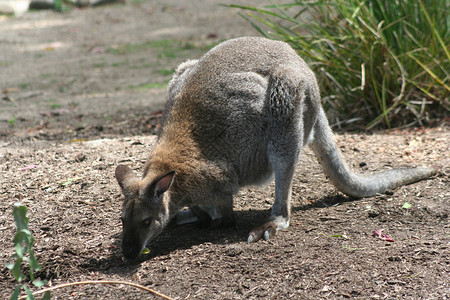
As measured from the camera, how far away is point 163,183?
404cm

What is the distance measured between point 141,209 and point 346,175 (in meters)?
2.01

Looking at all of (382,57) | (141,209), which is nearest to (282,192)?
(141,209)

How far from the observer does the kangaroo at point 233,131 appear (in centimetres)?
446

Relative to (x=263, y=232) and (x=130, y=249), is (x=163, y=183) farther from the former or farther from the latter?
(x=263, y=232)

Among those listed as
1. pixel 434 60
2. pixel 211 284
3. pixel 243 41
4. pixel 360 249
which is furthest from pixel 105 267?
pixel 434 60

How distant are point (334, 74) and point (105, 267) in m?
4.31

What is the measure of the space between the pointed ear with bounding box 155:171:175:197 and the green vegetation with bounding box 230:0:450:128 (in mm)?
3286

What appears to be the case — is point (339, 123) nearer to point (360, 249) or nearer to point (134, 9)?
point (360, 249)

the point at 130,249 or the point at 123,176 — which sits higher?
the point at 123,176

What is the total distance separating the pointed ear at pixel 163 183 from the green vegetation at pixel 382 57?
10.8 ft

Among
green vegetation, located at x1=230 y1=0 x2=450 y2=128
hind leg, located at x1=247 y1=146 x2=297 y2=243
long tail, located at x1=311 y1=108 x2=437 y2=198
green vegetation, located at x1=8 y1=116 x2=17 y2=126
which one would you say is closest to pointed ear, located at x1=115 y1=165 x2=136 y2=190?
hind leg, located at x1=247 y1=146 x2=297 y2=243

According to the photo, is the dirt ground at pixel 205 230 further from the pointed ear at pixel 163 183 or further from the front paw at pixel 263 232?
the pointed ear at pixel 163 183

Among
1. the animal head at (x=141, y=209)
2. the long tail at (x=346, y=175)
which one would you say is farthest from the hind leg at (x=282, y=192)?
the animal head at (x=141, y=209)

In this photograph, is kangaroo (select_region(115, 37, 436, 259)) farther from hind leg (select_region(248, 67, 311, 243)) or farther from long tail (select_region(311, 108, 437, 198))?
long tail (select_region(311, 108, 437, 198))
